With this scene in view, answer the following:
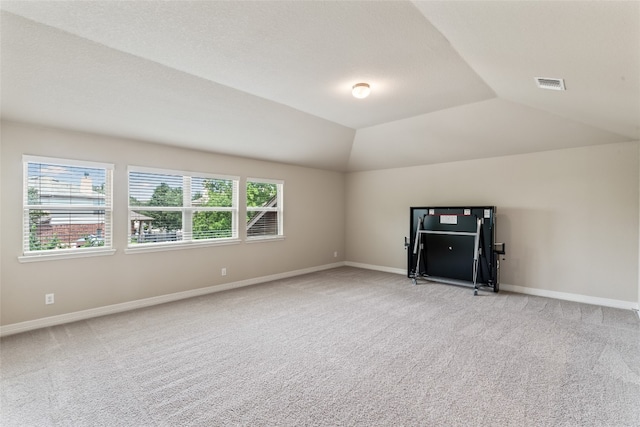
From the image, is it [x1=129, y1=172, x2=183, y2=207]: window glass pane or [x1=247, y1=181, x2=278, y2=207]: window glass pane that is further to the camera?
[x1=247, y1=181, x2=278, y2=207]: window glass pane

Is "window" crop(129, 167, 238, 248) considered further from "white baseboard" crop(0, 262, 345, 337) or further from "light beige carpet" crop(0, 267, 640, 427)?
"light beige carpet" crop(0, 267, 640, 427)

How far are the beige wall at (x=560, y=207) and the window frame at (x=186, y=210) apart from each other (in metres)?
3.59

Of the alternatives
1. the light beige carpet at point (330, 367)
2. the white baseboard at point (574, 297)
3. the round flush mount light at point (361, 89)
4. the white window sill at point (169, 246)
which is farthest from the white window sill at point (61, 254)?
the white baseboard at point (574, 297)

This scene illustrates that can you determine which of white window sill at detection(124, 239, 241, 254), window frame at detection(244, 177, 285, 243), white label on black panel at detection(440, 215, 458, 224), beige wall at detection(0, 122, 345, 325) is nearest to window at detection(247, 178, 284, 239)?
window frame at detection(244, 177, 285, 243)

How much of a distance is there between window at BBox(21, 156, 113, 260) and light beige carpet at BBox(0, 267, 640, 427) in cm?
96

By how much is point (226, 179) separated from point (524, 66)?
4.33m

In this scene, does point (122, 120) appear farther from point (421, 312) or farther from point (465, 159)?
point (465, 159)

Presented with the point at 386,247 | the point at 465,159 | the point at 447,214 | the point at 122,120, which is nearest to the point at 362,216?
the point at 386,247

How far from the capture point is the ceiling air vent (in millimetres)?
2543

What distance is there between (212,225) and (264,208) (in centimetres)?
107

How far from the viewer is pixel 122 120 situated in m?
3.62

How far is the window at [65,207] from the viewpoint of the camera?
344 cm

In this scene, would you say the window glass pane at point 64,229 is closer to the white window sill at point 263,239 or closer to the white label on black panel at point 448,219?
the white window sill at point 263,239

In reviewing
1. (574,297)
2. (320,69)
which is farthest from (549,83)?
(574,297)
